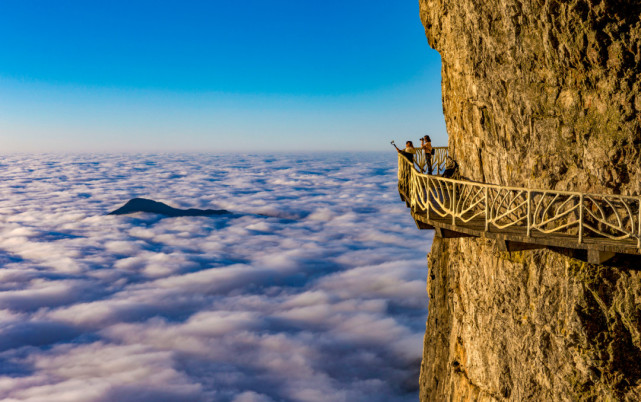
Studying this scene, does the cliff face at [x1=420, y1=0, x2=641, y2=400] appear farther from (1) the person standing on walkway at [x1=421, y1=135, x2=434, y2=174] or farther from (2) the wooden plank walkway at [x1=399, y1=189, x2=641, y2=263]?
(1) the person standing on walkway at [x1=421, y1=135, x2=434, y2=174]

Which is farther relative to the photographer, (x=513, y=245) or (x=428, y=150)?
(x=428, y=150)

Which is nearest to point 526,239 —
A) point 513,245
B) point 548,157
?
point 513,245

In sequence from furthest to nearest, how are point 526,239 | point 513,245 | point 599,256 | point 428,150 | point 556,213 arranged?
point 428,150, point 556,213, point 513,245, point 526,239, point 599,256

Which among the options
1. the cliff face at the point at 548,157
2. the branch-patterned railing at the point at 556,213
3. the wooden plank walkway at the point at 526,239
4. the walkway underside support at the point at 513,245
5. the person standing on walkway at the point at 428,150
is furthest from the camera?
the person standing on walkway at the point at 428,150

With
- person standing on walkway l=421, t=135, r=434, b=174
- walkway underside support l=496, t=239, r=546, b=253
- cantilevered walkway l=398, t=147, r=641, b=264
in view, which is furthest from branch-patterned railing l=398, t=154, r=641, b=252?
person standing on walkway l=421, t=135, r=434, b=174

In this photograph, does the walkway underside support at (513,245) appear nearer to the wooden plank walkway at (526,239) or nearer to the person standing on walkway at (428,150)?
the wooden plank walkway at (526,239)

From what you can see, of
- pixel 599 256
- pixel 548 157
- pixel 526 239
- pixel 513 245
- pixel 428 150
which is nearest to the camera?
pixel 599 256

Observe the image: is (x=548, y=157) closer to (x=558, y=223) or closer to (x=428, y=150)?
(x=558, y=223)

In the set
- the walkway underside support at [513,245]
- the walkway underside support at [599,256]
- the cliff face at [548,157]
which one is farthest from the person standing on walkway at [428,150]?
the walkway underside support at [599,256]

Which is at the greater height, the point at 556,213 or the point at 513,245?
the point at 556,213
